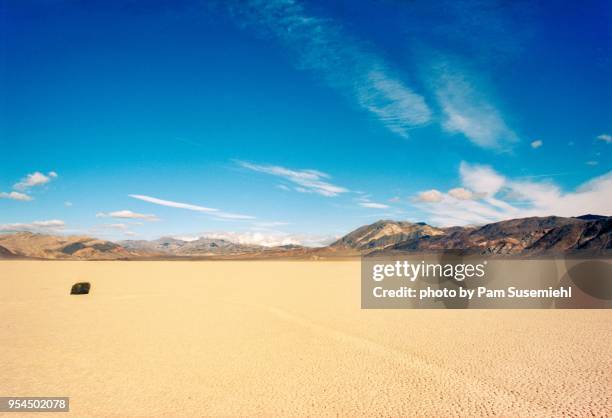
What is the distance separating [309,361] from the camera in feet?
37.6

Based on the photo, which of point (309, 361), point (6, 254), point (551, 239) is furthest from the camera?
point (6, 254)

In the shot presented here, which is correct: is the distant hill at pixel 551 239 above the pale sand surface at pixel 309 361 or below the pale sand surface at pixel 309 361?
above

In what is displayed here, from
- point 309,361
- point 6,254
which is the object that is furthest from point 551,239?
point 6,254

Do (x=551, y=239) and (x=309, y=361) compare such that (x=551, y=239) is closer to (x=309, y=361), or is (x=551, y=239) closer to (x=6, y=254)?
(x=309, y=361)

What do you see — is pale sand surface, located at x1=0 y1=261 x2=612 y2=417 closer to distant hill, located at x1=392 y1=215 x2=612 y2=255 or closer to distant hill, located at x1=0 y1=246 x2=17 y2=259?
distant hill, located at x1=392 y1=215 x2=612 y2=255

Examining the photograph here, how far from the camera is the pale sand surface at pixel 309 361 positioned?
8453 millimetres

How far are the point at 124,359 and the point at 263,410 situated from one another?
5.69 metres

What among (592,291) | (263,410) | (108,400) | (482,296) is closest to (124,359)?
(108,400)

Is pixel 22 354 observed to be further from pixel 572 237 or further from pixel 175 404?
pixel 572 237

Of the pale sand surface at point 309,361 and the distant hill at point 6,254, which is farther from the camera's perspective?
the distant hill at point 6,254

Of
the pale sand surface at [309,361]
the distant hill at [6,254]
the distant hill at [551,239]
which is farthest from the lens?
the distant hill at [6,254]

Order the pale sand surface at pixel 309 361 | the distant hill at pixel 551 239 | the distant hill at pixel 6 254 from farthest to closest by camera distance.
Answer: the distant hill at pixel 6 254
the distant hill at pixel 551 239
the pale sand surface at pixel 309 361

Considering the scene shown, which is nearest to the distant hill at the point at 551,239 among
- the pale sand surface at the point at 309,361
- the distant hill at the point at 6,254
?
the pale sand surface at the point at 309,361

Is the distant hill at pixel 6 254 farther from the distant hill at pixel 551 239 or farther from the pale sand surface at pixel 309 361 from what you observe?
the pale sand surface at pixel 309 361
